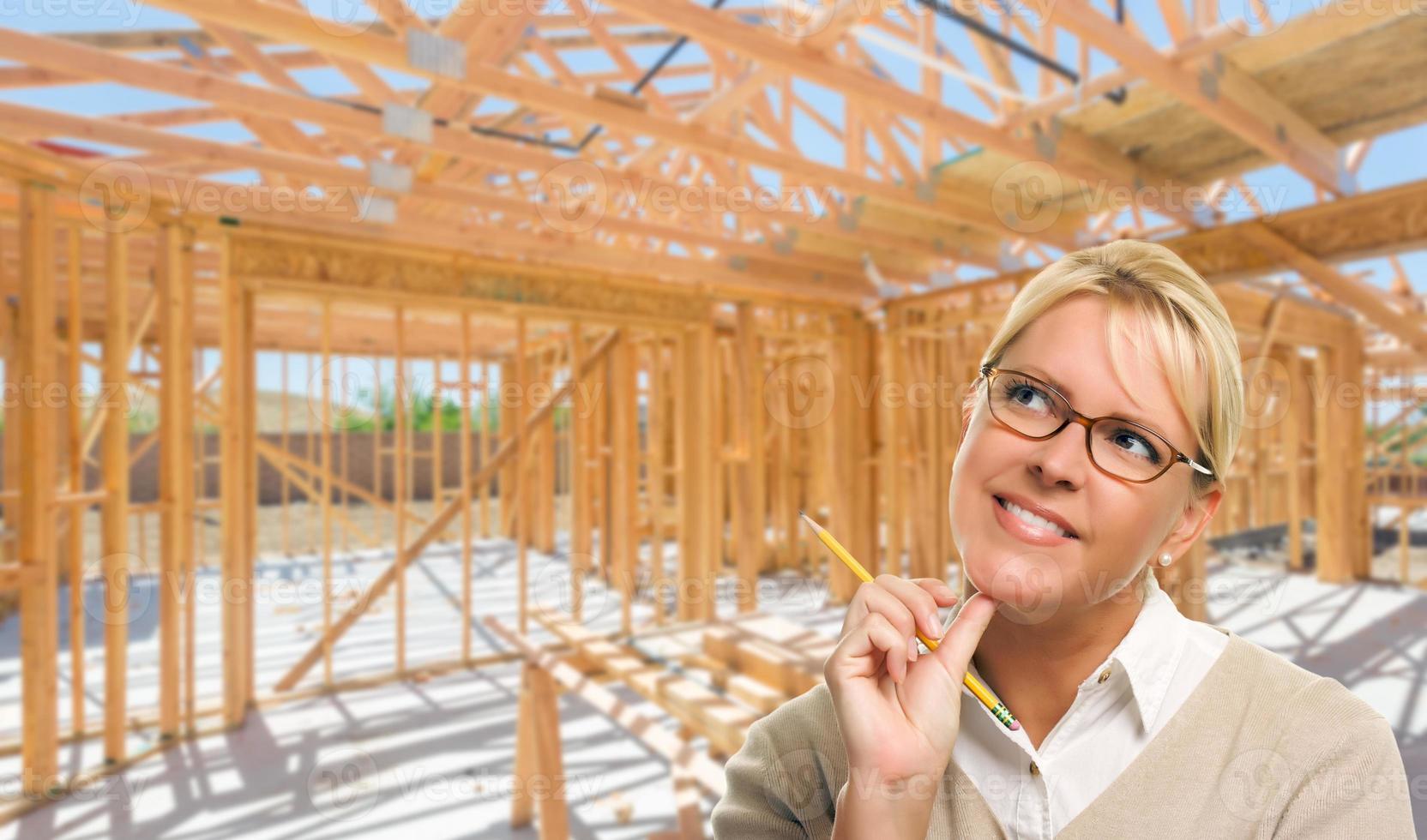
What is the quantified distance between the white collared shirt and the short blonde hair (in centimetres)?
21

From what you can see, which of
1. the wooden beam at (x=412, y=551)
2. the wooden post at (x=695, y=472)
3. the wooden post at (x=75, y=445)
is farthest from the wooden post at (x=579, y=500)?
the wooden post at (x=75, y=445)

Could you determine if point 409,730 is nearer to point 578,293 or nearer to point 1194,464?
point 578,293

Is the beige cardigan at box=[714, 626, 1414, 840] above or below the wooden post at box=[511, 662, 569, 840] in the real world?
above

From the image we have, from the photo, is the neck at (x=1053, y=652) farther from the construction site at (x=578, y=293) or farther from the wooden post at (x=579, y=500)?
the wooden post at (x=579, y=500)

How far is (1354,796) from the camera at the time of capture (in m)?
0.72

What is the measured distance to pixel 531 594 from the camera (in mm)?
7398

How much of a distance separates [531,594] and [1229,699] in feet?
23.8

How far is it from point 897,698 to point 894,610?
0.31 ft

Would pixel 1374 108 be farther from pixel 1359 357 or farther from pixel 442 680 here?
pixel 442 680

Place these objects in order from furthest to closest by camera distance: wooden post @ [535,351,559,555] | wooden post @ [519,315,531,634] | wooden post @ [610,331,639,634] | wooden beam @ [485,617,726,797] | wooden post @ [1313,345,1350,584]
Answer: wooden post @ [535,351,559,555]
wooden post @ [1313,345,1350,584]
wooden post @ [610,331,639,634]
wooden post @ [519,315,531,634]
wooden beam @ [485,617,726,797]

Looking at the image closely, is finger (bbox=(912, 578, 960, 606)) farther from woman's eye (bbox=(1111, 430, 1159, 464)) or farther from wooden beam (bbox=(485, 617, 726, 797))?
wooden beam (bbox=(485, 617, 726, 797))

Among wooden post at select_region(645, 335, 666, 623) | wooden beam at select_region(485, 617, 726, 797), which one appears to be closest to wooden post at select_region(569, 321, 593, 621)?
wooden post at select_region(645, 335, 666, 623)

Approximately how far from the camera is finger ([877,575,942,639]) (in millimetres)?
743

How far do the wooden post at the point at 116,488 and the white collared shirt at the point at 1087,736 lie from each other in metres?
4.41
